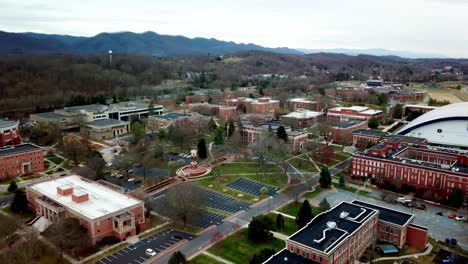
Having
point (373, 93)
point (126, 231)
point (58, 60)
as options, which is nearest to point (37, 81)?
point (58, 60)

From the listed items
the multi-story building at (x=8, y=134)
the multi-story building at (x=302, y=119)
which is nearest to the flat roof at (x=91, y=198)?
the multi-story building at (x=8, y=134)

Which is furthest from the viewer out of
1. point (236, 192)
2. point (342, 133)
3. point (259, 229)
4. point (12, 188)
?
point (342, 133)

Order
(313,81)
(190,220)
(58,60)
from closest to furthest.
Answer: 1. (190,220)
2. (58,60)
3. (313,81)

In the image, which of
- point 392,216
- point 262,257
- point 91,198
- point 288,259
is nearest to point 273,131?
point 392,216

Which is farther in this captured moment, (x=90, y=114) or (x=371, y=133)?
(x=90, y=114)

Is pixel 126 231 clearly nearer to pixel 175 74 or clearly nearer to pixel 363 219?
pixel 363 219

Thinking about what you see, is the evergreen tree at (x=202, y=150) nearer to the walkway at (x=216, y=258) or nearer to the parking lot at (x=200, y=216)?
the parking lot at (x=200, y=216)

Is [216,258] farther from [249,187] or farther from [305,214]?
[249,187]

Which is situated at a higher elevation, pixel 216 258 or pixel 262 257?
pixel 262 257
